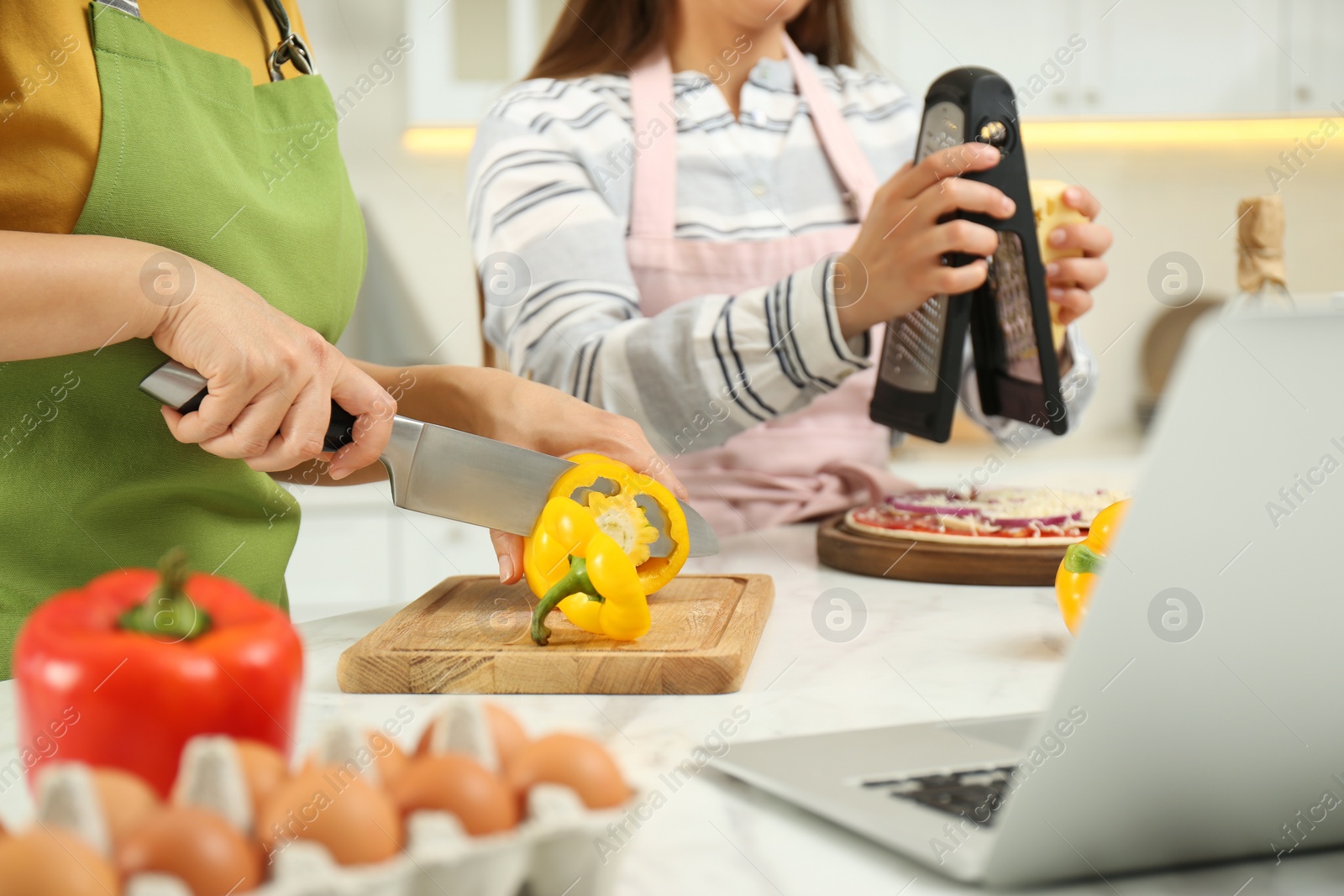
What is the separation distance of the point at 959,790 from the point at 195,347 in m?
0.48

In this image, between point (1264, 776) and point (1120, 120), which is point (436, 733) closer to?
point (1264, 776)

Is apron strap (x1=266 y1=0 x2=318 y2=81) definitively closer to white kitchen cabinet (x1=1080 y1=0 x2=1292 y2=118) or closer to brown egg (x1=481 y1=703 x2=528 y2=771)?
brown egg (x1=481 y1=703 x2=528 y2=771)

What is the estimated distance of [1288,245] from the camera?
302 centimetres

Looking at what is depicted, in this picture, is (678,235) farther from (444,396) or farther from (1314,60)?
(1314,60)

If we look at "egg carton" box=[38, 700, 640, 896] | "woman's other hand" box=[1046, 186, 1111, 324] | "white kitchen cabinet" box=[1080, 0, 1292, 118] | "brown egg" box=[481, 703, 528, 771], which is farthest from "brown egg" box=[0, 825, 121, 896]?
"white kitchen cabinet" box=[1080, 0, 1292, 118]

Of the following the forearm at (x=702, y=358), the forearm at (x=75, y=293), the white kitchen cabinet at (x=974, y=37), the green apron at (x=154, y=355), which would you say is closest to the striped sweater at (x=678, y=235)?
the forearm at (x=702, y=358)

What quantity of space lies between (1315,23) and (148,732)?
324 cm

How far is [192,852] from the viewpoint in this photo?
0.89 feet

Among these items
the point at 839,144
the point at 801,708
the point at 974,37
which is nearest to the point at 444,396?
the point at 801,708

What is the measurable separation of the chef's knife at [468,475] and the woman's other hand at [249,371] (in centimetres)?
7

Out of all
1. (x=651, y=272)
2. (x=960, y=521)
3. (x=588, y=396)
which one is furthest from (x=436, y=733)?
(x=651, y=272)

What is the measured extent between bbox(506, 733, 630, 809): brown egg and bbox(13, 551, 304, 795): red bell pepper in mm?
123

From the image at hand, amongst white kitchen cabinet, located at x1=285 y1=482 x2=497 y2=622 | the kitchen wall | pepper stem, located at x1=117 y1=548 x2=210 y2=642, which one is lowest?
white kitchen cabinet, located at x1=285 y1=482 x2=497 y2=622

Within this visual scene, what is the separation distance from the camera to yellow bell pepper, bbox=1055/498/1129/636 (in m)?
0.71
